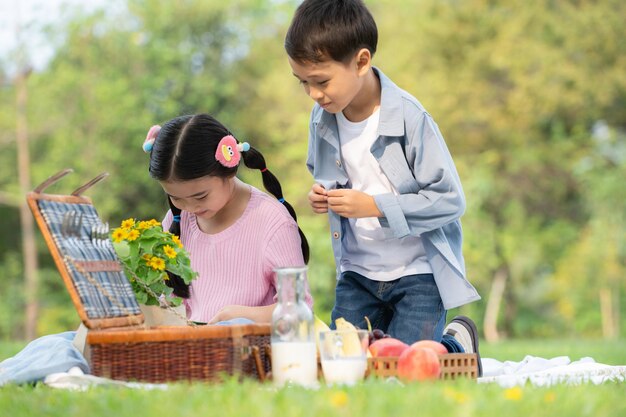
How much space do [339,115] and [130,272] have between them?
1341mm

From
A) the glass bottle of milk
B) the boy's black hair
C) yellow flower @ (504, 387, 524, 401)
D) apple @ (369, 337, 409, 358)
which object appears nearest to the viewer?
yellow flower @ (504, 387, 524, 401)

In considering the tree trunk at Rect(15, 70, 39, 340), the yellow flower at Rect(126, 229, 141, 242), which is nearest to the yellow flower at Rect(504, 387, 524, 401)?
the yellow flower at Rect(126, 229, 141, 242)

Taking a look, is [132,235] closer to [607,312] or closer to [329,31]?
[329,31]

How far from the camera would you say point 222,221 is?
4770mm

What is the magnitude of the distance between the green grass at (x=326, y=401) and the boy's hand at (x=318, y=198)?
116 centimetres

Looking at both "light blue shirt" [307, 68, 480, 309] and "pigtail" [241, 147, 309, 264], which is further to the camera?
"pigtail" [241, 147, 309, 264]

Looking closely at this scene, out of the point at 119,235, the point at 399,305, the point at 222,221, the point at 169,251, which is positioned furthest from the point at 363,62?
the point at 119,235

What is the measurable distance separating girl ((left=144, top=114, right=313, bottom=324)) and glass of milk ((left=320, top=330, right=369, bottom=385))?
33.5 inches

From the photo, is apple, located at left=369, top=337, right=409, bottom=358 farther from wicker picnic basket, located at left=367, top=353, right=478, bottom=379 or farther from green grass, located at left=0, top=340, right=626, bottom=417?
green grass, located at left=0, top=340, right=626, bottom=417

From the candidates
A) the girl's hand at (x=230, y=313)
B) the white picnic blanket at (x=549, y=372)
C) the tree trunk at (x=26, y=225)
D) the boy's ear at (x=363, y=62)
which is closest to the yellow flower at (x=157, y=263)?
the girl's hand at (x=230, y=313)

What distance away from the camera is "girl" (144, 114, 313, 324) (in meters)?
4.45

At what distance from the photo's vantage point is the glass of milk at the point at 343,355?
3.45 metres

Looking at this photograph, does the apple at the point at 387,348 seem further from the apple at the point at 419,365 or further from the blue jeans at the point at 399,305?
the blue jeans at the point at 399,305

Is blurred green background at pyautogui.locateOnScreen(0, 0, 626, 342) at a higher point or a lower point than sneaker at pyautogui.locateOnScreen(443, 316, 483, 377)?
higher
